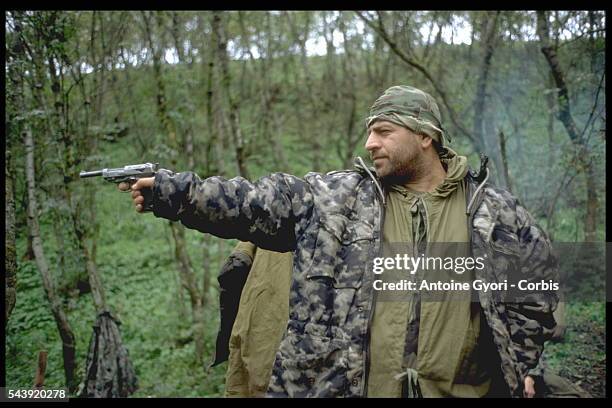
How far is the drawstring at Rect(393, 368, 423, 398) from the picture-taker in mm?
2662

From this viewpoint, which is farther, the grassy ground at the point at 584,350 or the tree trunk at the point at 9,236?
the grassy ground at the point at 584,350

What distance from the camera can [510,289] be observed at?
2.90 m

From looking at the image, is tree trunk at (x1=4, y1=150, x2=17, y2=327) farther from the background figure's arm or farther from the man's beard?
the man's beard

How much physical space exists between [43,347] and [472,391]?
5.92 m

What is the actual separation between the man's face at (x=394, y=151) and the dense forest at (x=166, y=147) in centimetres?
285

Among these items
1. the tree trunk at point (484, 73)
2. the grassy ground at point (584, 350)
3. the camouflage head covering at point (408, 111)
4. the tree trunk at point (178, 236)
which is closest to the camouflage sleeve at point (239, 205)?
the camouflage head covering at point (408, 111)

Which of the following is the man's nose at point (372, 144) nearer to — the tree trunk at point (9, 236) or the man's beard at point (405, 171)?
the man's beard at point (405, 171)

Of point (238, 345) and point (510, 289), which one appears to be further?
point (238, 345)

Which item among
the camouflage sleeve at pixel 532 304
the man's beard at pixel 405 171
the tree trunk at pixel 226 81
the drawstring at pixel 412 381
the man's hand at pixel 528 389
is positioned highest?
the tree trunk at pixel 226 81

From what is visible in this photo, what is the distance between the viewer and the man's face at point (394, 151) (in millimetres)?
3061

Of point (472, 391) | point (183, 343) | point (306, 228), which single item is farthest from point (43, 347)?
point (472, 391)

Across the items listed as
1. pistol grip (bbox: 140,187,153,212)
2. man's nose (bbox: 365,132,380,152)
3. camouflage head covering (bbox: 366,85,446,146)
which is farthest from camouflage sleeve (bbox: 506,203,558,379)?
pistol grip (bbox: 140,187,153,212)
